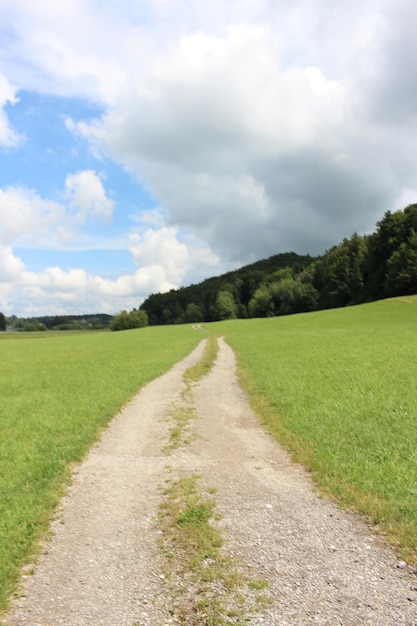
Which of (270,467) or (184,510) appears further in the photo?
(270,467)

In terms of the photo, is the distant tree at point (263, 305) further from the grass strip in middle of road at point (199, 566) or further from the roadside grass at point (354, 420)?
the grass strip in middle of road at point (199, 566)

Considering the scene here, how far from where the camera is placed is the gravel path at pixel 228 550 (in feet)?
15.2

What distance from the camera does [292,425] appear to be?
1209 centimetres

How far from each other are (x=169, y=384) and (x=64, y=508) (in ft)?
42.6

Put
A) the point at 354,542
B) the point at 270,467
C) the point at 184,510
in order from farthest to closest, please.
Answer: the point at 270,467, the point at 184,510, the point at 354,542

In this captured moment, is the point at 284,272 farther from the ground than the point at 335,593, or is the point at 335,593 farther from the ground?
the point at 284,272

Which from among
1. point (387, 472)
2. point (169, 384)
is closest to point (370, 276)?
point (169, 384)

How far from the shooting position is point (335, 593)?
4789 millimetres

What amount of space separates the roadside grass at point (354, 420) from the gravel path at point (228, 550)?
22.2 inches

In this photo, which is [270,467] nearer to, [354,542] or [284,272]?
[354,542]

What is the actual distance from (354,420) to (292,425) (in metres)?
1.98

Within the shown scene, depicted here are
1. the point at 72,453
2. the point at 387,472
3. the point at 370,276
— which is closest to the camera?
the point at 387,472

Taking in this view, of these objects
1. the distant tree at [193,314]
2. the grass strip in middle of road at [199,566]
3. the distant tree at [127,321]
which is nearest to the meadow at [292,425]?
the grass strip in middle of road at [199,566]

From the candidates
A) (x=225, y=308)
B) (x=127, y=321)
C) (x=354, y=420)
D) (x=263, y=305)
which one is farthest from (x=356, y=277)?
(x=354, y=420)
